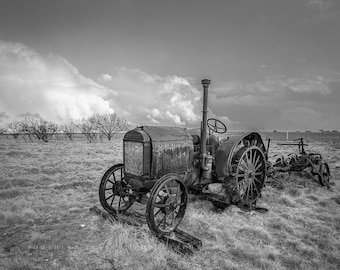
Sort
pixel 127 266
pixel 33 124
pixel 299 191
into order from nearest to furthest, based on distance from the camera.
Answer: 1. pixel 127 266
2. pixel 299 191
3. pixel 33 124

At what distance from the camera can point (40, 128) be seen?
1404 inches

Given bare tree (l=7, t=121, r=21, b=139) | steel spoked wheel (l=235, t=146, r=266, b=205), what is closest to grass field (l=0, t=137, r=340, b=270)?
steel spoked wheel (l=235, t=146, r=266, b=205)

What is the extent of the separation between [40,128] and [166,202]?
37.8 metres

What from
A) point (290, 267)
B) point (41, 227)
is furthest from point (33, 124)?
point (290, 267)

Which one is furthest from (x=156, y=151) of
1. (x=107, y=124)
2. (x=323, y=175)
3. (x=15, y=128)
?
(x=15, y=128)

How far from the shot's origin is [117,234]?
Answer: 3.81 meters

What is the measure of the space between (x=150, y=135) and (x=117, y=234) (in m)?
1.77

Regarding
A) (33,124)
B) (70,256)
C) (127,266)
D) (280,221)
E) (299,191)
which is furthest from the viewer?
(33,124)

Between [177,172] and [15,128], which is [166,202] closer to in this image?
[177,172]

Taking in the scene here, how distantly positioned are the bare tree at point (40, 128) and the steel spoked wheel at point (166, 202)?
3666 cm

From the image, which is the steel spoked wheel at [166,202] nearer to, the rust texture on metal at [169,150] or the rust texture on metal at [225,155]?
the rust texture on metal at [169,150]

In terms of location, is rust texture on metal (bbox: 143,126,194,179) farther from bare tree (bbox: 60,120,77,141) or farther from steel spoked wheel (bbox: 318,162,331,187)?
bare tree (bbox: 60,120,77,141)

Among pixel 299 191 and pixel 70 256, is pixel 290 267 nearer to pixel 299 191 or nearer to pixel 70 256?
pixel 70 256

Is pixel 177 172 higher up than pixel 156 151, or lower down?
lower down
